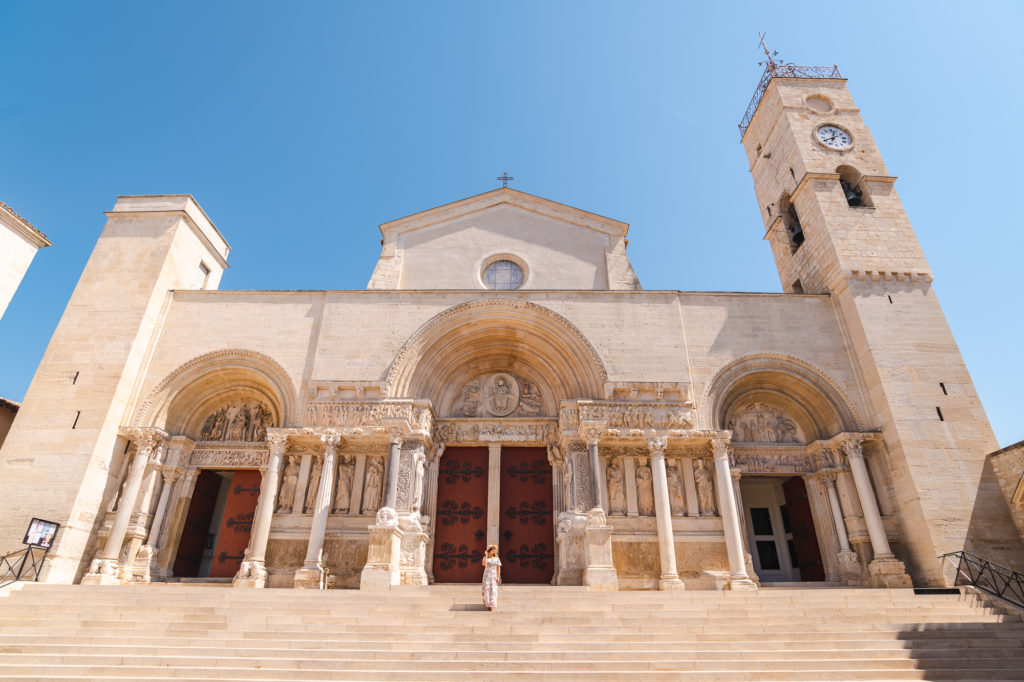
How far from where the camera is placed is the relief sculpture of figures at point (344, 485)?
41.0 feet

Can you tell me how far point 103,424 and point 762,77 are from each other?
22.2 metres

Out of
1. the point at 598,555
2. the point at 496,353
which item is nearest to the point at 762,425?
the point at 598,555

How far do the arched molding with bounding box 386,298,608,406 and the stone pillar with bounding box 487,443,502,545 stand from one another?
1822mm

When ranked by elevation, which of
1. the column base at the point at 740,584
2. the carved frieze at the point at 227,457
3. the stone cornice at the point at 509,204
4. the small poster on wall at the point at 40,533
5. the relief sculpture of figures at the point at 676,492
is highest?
the stone cornice at the point at 509,204

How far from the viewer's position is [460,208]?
53.5 feet

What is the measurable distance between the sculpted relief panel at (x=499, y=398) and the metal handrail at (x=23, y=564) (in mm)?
8900

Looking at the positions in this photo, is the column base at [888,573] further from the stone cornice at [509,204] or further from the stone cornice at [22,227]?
the stone cornice at [22,227]

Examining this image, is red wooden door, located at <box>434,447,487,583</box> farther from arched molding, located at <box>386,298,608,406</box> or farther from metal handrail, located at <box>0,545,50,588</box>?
metal handrail, located at <box>0,545,50,588</box>

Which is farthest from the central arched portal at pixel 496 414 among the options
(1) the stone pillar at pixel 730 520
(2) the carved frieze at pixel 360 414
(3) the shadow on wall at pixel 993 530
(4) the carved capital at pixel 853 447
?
(3) the shadow on wall at pixel 993 530

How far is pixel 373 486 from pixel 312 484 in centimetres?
146

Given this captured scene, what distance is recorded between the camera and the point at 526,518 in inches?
516

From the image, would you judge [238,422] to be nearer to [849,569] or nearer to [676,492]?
[676,492]

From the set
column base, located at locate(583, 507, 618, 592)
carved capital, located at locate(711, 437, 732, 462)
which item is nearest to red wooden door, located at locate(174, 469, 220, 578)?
column base, located at locate(583, 507, 618, 592)

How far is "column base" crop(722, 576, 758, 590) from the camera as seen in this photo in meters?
10.7
